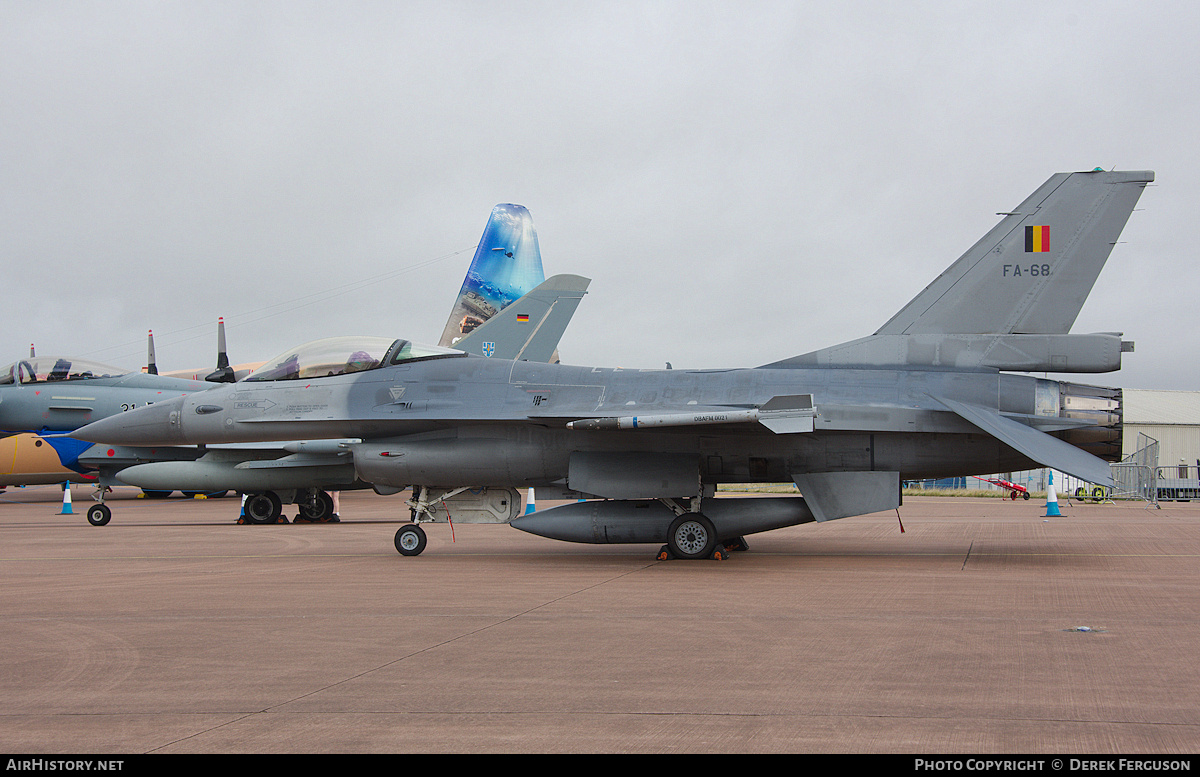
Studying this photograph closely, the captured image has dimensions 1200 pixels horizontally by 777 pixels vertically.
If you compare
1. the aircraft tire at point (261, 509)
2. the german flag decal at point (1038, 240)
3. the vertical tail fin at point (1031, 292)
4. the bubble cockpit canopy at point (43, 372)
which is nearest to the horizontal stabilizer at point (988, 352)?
the vertical tail fin at point (1031, 292)

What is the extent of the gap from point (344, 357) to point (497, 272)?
1416 cm

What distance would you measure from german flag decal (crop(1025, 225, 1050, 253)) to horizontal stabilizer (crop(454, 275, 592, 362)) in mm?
8950

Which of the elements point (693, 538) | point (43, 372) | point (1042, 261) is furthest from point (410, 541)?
point (43, 372)

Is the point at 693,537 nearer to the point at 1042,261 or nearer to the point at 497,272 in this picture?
the point at 1042,261

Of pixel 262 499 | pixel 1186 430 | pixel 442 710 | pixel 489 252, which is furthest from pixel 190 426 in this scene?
pixel 1186 430

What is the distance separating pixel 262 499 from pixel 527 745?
53.6ft

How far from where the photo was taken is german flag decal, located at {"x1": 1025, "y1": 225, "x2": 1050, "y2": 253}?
10141 mm

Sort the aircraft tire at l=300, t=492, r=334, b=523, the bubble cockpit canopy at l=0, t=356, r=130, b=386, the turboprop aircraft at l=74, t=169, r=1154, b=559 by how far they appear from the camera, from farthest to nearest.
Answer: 1. the bubble cockpit canopy at l=0, t=356, r=130, b=386
2. the aircraft tire at l=300, t=492, r=334, b=523
3. the turboprop aircraft at l=74, t=169, r=1154, b=559

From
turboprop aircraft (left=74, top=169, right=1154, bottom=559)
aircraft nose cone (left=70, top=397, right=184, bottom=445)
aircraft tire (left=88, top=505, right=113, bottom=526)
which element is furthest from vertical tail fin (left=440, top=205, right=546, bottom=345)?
turboprop aircraft (left=74, top=169, right=1154, bottom=559)

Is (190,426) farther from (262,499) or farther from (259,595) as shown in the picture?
(262,499)

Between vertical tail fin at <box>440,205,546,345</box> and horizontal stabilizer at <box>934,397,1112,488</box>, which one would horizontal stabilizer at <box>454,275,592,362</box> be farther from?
horizontal stabilizer at <box>934,397,1112,488</box>

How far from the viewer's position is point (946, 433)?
32.6 ft

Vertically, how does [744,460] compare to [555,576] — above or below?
above

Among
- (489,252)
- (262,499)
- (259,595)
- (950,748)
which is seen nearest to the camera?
(950,748)
